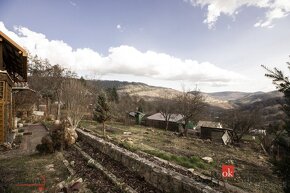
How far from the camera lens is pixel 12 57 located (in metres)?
18.3

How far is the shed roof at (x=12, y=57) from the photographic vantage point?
46.6 ft

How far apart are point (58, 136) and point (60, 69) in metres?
28.0

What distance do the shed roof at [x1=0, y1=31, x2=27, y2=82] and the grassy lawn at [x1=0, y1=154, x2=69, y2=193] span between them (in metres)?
6.63

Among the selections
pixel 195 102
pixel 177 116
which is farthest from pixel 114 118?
pixel 195 102

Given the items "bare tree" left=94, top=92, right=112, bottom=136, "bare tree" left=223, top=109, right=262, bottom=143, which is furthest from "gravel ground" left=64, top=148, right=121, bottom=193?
"bare tree" left=223, top=109, right=262, bottom=143

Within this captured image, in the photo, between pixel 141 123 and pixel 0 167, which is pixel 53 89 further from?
pixel 0 167

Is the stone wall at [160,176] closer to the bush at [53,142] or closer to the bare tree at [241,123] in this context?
the bush at [53,142]

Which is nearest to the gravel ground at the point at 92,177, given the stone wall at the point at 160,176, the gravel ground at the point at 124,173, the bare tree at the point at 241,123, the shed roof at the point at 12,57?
the gravel ground at the point at 124,173

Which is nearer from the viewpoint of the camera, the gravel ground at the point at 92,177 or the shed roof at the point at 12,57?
the gravel ground at the point at 92,177

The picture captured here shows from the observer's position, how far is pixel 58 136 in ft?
45.7

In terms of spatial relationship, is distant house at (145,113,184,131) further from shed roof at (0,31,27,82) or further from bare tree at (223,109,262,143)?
shed roof at (0,31,27,82)

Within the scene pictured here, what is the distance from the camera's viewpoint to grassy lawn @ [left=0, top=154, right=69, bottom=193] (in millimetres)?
7949

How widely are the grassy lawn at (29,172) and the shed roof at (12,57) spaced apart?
6628 mm

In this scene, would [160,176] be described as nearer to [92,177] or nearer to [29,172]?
[92,177]
